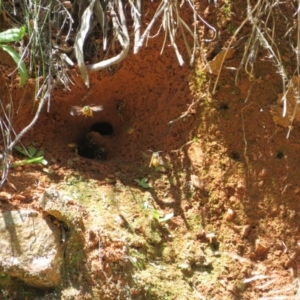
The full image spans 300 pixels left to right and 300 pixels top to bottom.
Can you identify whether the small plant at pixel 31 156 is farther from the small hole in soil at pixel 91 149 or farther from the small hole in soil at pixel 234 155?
the small hole in soil at pixel 234 155

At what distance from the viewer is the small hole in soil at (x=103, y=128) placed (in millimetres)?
3080

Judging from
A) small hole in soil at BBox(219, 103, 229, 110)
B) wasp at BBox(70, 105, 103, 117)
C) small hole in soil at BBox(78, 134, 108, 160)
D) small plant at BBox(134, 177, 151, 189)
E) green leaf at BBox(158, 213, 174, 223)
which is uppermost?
wasp at BBox(70, 105, 103, 117)

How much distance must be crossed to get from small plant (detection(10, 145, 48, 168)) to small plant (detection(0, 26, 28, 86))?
0.91 ft

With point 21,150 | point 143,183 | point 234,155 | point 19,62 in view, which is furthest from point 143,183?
point 19,62

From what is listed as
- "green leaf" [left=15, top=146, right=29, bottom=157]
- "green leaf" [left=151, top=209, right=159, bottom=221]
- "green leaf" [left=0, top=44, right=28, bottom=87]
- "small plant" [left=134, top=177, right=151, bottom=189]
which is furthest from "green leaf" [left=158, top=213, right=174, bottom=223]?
"green leaf" [left=0, top=44, right=28, bottom=87]

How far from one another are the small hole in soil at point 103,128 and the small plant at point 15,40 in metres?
0.56

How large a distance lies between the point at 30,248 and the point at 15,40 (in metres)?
0.83

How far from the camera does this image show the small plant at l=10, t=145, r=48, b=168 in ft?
8.43

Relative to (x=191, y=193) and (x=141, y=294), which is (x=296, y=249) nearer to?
(x=191, y=193)

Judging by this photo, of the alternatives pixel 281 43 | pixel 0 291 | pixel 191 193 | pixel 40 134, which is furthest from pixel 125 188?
pixel 281 43

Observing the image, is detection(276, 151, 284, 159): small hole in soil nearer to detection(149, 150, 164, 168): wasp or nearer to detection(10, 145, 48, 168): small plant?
detection(149, 150, 164, 168): wasp

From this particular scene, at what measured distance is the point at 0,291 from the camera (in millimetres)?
2172

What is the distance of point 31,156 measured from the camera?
104 inches

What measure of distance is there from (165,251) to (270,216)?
1.53 ft
